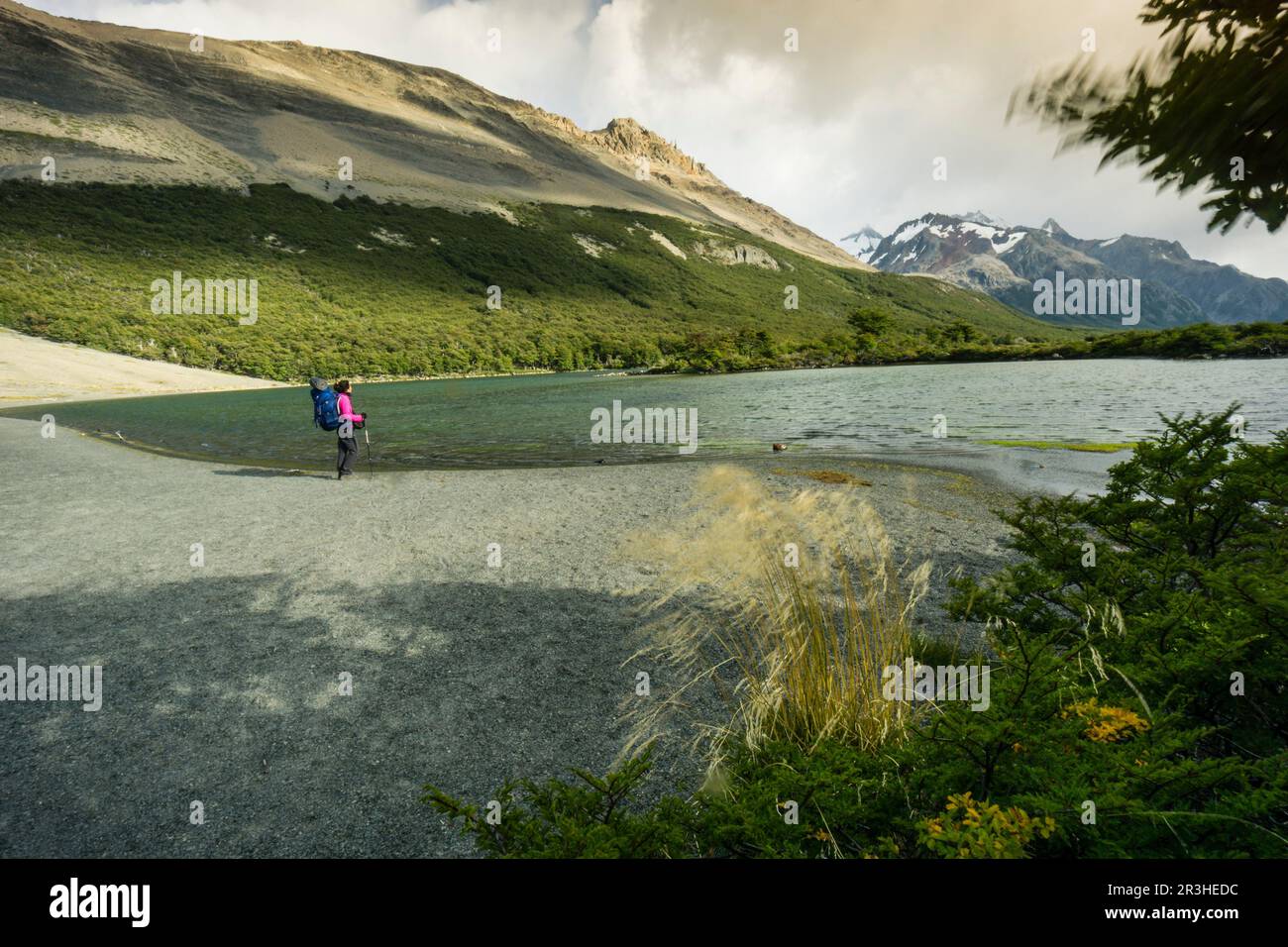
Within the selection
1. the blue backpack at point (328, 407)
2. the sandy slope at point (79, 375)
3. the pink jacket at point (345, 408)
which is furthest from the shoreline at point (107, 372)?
the pink jacket at point (345, 408)

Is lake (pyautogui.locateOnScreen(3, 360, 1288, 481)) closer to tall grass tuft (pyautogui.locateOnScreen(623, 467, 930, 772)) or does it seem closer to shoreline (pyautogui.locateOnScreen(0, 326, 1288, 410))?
shoreline (pyautogui.locateOnScreen(0, 326, 1288, 410))

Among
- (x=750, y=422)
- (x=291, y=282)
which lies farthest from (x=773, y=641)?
(x=291, y=282)

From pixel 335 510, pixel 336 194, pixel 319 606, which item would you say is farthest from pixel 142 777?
pixel 336 194

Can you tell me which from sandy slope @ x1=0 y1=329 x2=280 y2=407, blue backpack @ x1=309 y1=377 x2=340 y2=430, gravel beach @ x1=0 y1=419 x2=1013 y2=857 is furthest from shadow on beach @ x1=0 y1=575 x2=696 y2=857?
sandy slope @ x1=0 y1=329 x2=280 y2=407

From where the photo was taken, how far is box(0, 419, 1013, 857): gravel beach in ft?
11.6

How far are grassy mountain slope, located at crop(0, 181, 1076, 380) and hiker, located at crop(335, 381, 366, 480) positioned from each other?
9144cm

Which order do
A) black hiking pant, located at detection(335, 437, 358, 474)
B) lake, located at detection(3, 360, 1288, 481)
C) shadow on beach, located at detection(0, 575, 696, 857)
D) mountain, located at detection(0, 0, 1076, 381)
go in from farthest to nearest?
mountain, located at detection(0, 0, 1076, 381) < lake, located at detection(3, 360, 1288, 481) < black hiking pant, located at detection(335, 437, 358, 474) < shadow on beach, located at detection(0, 575, 696, 857)

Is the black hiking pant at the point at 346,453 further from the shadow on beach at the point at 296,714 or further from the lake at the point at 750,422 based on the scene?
the shadow on beach at the point at 296,714

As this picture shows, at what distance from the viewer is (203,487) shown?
1398 centimetres

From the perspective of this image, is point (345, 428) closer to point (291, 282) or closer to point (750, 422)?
point (750, 422)

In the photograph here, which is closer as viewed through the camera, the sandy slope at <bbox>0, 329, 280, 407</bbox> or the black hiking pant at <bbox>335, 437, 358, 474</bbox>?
the black hiking pant at <bbox>335, 437, 358, 474</bbox>

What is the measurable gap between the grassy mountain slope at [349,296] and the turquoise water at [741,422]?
5377 centimetres

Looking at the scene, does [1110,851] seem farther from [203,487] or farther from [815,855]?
[203,487]

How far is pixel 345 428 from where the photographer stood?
1488 cm
